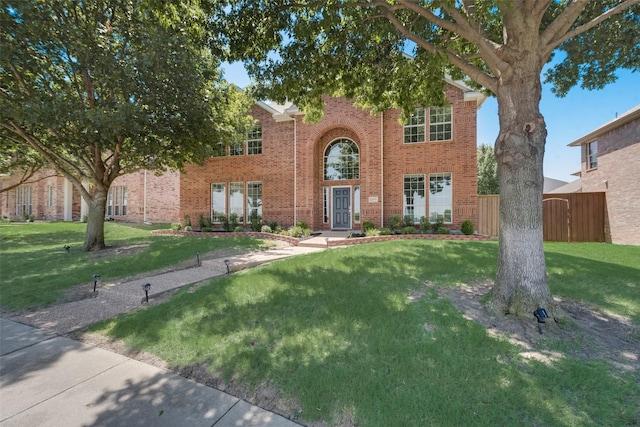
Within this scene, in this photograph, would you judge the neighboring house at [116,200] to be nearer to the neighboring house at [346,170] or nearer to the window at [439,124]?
the neighboring house at [346,170]

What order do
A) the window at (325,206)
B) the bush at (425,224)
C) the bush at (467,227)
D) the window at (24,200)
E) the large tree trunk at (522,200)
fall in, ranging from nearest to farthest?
the large tree trunk at (522,200) < the bush at (467,227) < the bush at (425,224) < the window at (325,206) < the window at (24,200)

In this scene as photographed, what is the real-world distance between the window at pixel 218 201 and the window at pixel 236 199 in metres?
0.38

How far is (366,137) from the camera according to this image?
1449 cm

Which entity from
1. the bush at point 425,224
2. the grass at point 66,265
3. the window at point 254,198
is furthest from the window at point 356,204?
the grass at point 66,265

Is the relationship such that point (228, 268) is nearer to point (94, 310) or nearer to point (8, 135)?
point (94, 310)

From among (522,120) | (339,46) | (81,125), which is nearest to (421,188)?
(339,46)

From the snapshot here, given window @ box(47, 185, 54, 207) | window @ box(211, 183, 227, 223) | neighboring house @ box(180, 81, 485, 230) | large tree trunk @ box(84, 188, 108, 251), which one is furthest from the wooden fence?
window @ box(47, 185, 54, 207)

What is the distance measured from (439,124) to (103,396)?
14751mm

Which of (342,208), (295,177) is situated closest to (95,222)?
(295,177)

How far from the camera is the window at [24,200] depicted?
1109 inches

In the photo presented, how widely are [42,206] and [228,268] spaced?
31157 millimetres

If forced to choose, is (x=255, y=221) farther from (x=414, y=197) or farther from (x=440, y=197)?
(x=440, y=197)

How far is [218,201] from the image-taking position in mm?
17156

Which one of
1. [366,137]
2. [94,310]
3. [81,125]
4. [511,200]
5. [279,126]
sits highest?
[279,126]
